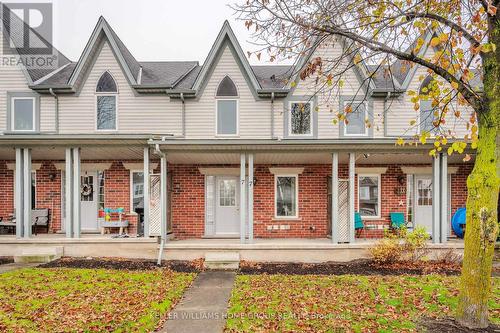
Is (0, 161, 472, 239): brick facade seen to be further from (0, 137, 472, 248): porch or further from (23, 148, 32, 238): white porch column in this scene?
(23, 148, 32, 238): white porch column

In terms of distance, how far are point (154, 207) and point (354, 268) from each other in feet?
20.2

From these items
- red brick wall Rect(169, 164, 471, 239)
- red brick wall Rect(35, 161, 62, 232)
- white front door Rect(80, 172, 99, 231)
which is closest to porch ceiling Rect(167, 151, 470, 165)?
red brick wall Rect(169, 164, 471, 239)

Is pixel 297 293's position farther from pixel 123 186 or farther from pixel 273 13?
pixel 123 186

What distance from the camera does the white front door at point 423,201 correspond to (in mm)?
12594

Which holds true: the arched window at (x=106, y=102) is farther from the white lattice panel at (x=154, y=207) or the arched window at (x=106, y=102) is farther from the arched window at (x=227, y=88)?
the arched window at (x=227, y=88)

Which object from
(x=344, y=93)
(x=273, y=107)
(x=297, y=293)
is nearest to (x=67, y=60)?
(x=273, y=107)

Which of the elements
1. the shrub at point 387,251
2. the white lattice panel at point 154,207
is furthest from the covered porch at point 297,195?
the shrub at point 387,251

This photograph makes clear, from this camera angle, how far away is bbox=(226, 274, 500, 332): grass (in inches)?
208

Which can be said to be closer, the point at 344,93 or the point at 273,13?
the point at 273,13

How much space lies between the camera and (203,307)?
6168 millimetres

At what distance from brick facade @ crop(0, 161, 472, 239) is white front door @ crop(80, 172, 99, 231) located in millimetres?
530

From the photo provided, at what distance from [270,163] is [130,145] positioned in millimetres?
4971

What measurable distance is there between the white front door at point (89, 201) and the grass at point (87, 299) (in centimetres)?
381

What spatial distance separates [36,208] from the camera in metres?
12.5
